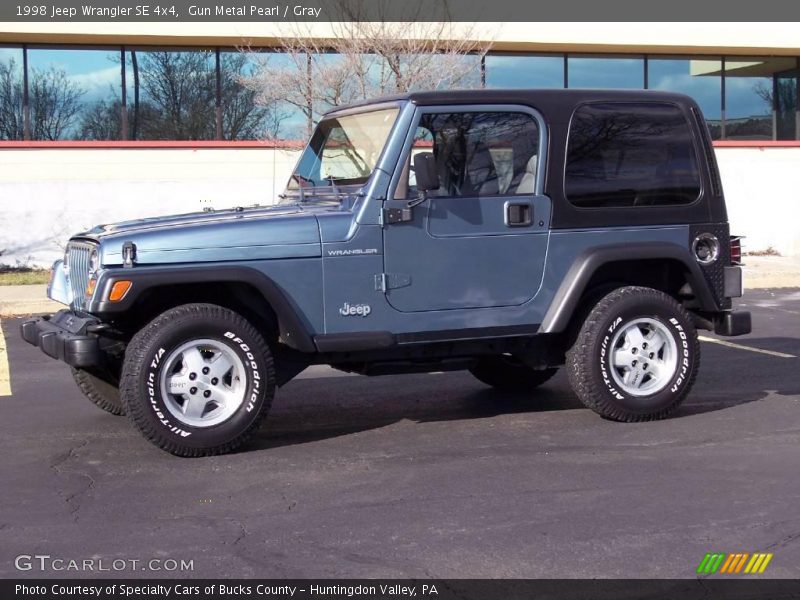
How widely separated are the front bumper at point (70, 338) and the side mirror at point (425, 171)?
2076 mm

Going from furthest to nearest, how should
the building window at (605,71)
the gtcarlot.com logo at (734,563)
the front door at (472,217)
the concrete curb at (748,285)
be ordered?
the building window at (605,71)
the concrete curb at (748,285)
the front door at (472,217)
the gtcarlot.com logo at (734,563)

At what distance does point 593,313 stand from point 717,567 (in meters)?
2.68

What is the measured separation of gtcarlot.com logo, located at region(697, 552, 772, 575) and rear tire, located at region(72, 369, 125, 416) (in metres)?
4.16

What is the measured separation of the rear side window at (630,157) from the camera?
6.88 meters

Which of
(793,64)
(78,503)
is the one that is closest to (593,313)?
(78,503)

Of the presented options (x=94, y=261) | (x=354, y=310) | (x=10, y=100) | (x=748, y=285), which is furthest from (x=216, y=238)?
(x=10, y=100)

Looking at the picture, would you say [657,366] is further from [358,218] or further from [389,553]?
[389,553]

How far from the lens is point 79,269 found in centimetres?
650

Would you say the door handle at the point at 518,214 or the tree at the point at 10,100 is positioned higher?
the tree at the point at 10,100

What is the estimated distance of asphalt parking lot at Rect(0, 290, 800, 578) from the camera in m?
4.50

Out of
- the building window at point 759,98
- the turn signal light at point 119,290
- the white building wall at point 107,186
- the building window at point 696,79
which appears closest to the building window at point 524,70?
the building window at point 696,79

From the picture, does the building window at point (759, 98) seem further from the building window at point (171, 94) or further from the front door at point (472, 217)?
the front door at point (472, 217)
